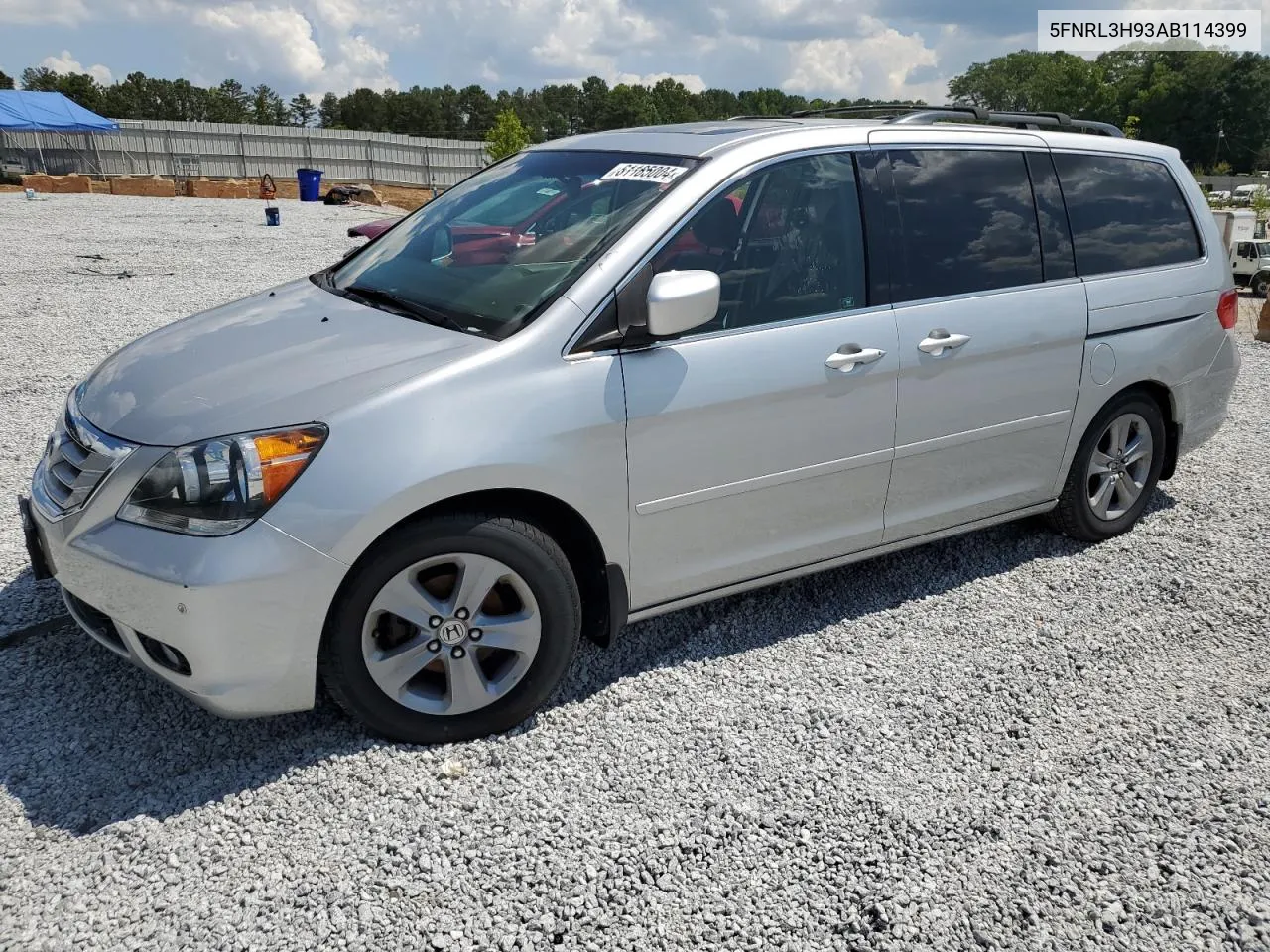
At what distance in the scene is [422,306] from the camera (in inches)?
144

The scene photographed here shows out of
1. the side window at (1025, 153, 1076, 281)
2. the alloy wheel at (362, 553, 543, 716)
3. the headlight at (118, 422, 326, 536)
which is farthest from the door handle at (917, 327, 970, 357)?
the headlight at (118, 422, 326, 536)

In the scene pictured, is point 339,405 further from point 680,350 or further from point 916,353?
point 916,353

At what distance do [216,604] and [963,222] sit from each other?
3.14 metres

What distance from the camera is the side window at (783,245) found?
3.59 meters

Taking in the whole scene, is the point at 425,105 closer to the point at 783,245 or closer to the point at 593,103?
the point at 593,103

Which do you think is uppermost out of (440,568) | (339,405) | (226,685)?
(339,405)

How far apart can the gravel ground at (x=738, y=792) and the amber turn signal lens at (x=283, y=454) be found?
3.03 ft

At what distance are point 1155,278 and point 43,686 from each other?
489cm

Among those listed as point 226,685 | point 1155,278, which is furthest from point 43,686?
point 1155,278

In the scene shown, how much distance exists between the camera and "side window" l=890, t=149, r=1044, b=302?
160 inches

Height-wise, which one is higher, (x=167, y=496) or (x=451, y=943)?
(x=167, y=496)

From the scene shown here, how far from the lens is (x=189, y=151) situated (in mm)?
47781

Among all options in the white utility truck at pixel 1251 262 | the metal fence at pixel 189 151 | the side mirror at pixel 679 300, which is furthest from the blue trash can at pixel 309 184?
the side mirror at pixel 679 300

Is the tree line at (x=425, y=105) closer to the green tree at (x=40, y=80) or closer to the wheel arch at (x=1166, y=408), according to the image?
the green tree at (x=40, y=80)
